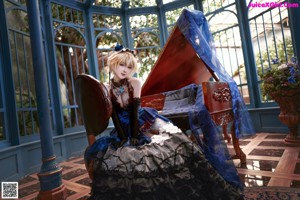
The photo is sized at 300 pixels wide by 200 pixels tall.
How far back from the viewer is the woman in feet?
4.60

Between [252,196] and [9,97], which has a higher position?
[9,97]

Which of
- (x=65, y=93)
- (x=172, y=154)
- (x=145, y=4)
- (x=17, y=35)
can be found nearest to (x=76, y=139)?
(x=65, y=93)

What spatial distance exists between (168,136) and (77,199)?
145cm

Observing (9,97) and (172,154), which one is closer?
(172,154)

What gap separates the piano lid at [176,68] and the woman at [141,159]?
1433 mm

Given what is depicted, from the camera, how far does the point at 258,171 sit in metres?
2.61

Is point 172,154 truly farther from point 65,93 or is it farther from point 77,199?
point 65,93

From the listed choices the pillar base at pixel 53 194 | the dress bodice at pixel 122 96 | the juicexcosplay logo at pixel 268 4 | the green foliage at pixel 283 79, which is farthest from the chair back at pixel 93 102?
the juicexcosplay logo at pixel 268 4

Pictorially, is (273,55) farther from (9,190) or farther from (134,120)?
(9,190)

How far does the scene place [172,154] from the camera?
1.51 meters

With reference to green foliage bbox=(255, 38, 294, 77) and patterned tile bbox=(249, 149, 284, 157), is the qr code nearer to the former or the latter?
patterned tile bbox=(249, 149, 284, 157)

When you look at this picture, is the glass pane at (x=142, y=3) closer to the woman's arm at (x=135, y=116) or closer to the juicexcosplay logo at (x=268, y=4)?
the juicexcosplay logo at (x=268, y=4)
